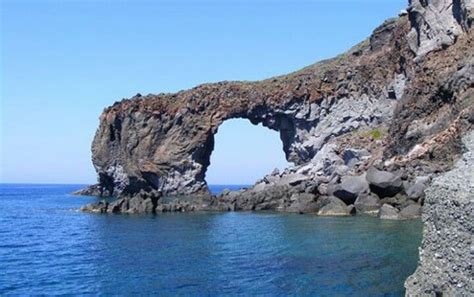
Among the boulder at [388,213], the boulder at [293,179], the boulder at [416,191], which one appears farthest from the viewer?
the boulder at [293,179]

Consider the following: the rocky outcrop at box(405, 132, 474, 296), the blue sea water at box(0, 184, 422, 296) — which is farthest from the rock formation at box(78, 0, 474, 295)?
the rocky outcrop at box(405, 132, 474, 296)

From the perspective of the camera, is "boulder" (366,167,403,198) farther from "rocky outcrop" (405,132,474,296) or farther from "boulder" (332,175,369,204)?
"rocky outcrop" (405,132,474,296)

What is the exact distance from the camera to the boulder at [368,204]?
55281 millimetres

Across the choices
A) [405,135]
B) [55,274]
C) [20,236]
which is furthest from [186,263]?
[405,135]

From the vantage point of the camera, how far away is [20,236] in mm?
49875

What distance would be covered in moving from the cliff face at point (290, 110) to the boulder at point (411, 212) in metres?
19.2

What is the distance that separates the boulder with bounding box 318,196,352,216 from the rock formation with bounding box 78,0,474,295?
0.42 feet

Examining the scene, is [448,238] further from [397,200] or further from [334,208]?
[334,208]

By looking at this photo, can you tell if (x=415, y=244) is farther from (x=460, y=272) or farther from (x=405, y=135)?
(x=405, y=135)

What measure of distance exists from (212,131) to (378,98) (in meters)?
30.9

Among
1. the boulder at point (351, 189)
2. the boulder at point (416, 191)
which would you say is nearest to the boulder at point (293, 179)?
the boulder at point (351, 189)

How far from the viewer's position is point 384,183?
55.2 metres

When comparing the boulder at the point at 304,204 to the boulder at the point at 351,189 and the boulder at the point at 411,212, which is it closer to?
the boulder at the point at 351,189

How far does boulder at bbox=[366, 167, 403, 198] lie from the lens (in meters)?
55.0
